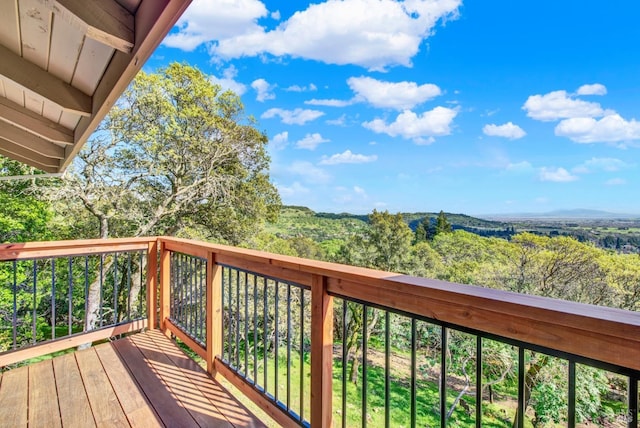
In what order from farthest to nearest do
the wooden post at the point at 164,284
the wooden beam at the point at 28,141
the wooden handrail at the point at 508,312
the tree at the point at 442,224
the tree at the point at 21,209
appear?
the tree at the point at 442,224 < the tree at the point at 21,209 < the wooden post at the point at 164,284 < the wooden beam at the point at 28,141 < the wooden handrail at the point at 508,312

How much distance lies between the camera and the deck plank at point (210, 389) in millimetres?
1862

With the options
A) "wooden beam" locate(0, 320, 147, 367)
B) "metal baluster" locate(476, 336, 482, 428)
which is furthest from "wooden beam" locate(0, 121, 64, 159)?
"metal baluster" locate(476, 336, 482, 428)

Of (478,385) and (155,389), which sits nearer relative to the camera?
(478,385)

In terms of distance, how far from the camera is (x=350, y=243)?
613 inches

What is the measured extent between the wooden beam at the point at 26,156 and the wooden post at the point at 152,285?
1.37m

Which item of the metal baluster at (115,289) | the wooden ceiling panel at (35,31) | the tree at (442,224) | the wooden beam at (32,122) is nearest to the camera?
the wooden ceiling panel at (35,31)

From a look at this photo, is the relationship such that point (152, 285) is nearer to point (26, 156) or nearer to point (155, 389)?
point (155, 389)

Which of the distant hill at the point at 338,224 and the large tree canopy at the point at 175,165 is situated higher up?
the large tree canopy at the point at 175,165

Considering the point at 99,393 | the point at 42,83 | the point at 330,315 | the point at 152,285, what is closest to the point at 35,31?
the point at 42,83

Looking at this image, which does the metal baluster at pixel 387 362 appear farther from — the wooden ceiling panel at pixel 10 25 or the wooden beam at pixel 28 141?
the wooden beam at pixel 28 141

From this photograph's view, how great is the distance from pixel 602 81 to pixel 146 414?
3140 cm

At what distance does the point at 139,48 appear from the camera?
3.60ft

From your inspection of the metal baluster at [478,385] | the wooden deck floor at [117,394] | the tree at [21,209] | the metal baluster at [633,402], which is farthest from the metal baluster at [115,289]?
the tree at [21,209]

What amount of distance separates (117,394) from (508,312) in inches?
90.8
